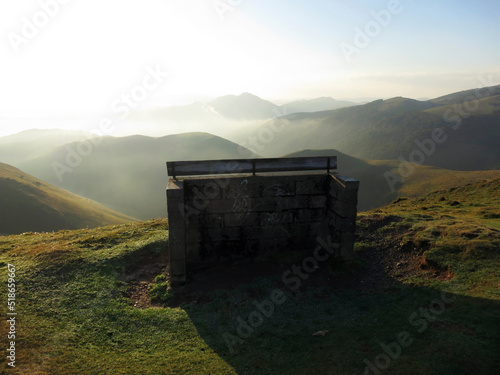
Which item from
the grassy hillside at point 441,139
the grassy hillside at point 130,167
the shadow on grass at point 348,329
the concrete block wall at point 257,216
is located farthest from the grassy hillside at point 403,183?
the grassy hillside at point 130,167

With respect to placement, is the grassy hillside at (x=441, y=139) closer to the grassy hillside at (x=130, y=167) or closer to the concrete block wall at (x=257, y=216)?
the grassy hillside at (x=130, y=167)

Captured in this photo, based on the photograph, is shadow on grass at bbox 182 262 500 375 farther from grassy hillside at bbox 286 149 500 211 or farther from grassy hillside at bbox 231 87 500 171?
grassy hillside at bbox 231 87 500 171

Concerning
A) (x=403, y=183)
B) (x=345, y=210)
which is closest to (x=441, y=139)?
(x=403, y=183)

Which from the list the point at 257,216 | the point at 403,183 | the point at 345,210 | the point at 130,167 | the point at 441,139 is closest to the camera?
the point at 345,210

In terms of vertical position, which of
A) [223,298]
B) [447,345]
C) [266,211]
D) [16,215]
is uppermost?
[266,211]

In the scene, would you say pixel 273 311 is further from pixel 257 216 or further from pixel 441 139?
pixel 441 139

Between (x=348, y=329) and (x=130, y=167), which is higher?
(x=348, y=329)

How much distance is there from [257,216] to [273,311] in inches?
133

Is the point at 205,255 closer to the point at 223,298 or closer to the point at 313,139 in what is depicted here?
the point at 223,298

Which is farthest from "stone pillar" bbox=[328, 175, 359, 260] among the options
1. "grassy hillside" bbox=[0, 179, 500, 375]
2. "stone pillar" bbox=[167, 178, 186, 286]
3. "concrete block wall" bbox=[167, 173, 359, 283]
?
"stone pillar" bbox=[167, 178, 186, 286]

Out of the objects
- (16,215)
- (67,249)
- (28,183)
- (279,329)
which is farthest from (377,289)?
(28,183)

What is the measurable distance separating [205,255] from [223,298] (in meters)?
1.93

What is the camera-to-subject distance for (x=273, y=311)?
832cm

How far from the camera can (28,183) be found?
72.8 metres
